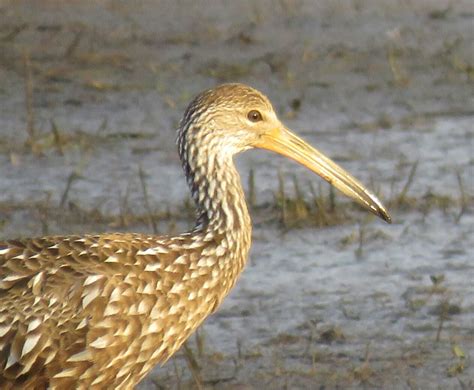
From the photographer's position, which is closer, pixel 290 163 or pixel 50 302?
pixel 50 302

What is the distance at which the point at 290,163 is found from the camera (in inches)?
411

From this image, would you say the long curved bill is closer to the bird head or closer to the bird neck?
the bird head

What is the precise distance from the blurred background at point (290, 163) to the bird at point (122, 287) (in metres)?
0.80

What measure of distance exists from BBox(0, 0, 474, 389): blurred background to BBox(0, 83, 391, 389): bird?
805 millimetres

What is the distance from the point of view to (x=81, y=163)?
33.1 feet

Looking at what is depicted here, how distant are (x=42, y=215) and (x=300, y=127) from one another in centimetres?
247

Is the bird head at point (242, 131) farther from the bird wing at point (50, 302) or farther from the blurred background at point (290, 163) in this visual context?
the blurred background at point (290, 163)

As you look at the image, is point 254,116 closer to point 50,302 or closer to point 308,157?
point 308,157

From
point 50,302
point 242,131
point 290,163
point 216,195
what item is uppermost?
point 242,131

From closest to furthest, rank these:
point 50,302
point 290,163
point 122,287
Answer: point 50,302 → point 122,287 → point 290,163

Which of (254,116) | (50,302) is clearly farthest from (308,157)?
(50,302)

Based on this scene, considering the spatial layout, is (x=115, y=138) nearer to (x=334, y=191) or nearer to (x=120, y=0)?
(x=334, y=191)

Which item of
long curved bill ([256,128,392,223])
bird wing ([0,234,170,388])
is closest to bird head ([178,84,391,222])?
long curved bill ([256,128,392,223])

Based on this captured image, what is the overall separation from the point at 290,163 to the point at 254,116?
3.65m
